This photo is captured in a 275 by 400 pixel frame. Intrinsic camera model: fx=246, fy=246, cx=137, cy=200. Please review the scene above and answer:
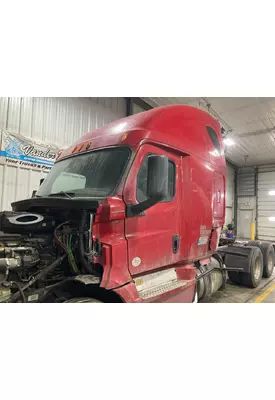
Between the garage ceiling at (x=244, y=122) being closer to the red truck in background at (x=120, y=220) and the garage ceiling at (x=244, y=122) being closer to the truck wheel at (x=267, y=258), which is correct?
the red truck in background at (x=120, y=220)

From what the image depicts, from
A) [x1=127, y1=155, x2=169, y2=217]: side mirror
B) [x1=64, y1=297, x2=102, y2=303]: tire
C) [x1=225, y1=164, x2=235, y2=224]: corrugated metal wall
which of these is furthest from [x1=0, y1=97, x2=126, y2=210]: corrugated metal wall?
[x1=64, y1=297, x2=102, y2=303]: tire

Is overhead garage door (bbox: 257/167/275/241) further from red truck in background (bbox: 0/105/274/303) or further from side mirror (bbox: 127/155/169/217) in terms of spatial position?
side mirror (bbox: 127/155/169/217)

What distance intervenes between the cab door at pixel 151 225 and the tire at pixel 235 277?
2.26 meters

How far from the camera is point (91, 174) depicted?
6.94 feet

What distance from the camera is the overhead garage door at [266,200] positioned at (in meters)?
3.31

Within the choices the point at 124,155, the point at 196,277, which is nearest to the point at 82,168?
the point at 124,155

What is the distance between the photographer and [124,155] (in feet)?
6.60

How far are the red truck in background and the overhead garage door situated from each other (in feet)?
3.21

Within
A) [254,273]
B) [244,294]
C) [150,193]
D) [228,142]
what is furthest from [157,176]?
[254,273]

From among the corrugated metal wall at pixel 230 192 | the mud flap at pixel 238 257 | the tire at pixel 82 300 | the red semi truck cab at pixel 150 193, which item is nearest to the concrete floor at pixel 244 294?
the mud flap at pixel 238 257

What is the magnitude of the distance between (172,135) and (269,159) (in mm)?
1672
